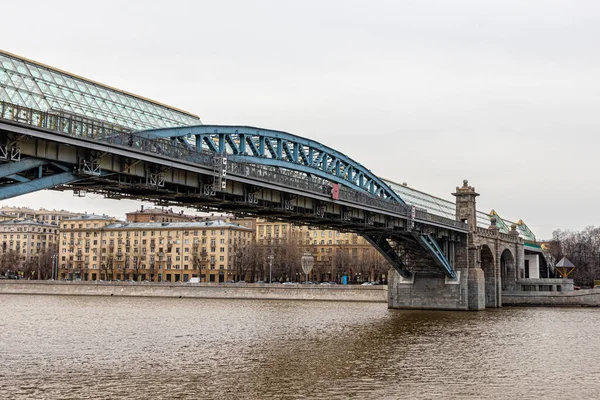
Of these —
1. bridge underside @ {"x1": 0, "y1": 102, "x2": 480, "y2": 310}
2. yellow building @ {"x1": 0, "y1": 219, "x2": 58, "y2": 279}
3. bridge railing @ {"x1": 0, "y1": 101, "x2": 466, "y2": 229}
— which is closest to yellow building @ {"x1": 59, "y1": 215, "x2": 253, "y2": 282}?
yellow building @ {"x1": 0, "y1": 219, "x2": 58, "y2": 279}

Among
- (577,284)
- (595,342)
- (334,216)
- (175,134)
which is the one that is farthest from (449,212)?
(175,134)

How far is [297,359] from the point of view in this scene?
28062 mm

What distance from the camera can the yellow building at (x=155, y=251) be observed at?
122125 millimetres

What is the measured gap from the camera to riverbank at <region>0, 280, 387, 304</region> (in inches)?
3219

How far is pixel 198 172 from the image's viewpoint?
30.2m

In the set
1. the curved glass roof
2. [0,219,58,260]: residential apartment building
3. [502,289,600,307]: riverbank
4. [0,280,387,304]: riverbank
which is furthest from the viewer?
[0,219,58,260]: residential apartment building

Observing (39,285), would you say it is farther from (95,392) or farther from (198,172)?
(95,392)

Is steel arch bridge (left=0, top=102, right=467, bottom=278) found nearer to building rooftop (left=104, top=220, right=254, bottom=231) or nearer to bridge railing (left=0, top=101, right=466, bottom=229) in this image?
bridge railing (left=0, top=101, right=466, bottom=229)

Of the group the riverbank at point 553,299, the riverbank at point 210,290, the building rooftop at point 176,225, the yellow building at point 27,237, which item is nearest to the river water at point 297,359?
the riverbank at point 553,299

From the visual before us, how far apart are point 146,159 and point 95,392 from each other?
31.0 feet

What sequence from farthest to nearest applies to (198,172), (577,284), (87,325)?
(577,284), (87,325), (198,172)

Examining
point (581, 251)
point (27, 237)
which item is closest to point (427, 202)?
point (581, 251)

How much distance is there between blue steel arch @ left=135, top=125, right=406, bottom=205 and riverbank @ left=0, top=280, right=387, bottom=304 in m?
34.1

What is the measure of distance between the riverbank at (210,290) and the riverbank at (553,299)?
14133mm
